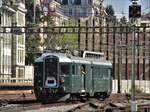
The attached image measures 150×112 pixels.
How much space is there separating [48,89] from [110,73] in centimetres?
877

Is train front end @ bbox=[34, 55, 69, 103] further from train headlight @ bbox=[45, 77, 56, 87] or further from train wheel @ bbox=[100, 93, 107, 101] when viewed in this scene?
train wheel @ bbox=[100, 93, 107, 101]

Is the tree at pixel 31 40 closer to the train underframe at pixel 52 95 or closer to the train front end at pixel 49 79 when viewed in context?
the train underframe at pixel 52 95

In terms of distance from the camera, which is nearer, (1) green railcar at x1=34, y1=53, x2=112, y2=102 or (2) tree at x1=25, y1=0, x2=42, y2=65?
(1) green railcar at x1=34, y1=53, x2=112, y2=102

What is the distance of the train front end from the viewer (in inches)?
1294

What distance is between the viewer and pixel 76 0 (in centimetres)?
14288

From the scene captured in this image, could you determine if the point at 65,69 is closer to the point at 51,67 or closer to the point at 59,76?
the point at 59,76

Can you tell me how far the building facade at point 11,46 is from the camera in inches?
2851

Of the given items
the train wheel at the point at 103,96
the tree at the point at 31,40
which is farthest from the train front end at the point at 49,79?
the tree at the point at 31,40

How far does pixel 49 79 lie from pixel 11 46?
4264cm

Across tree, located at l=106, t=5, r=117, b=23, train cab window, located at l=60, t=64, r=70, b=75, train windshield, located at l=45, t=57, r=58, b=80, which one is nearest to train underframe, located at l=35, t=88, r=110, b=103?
train windshield, located at l=45, t=57, r=58, b=80

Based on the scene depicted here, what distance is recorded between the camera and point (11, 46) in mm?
75125

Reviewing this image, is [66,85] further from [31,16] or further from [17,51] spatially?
[31,16]

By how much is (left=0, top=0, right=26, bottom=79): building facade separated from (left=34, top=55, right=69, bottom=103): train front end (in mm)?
36820

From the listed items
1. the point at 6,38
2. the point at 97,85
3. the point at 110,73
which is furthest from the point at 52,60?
the point at 6,38
